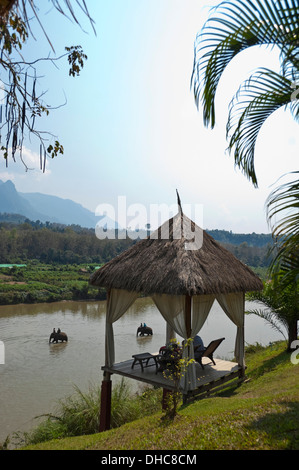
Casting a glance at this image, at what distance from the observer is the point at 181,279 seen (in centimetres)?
537

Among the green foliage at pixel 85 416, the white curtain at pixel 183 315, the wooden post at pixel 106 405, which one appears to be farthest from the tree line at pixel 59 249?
the white curtain at pixel 183 315

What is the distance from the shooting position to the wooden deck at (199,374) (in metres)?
5.70

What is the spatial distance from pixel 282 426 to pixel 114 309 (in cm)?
377

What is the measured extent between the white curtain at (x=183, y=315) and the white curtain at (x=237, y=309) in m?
0.50

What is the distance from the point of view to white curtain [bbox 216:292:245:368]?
650 centimetres

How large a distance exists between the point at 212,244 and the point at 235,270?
2.02 ft

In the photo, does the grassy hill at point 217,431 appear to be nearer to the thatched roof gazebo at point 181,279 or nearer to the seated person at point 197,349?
the seated person at point 197,349

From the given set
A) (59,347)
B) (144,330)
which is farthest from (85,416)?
(144,330)

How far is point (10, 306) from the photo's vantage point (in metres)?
24.9

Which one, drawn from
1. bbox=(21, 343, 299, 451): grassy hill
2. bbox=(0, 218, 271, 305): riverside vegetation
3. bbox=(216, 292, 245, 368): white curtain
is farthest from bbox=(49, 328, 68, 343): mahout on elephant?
bbox=(0, 218, 271, 305): riverside vegetation

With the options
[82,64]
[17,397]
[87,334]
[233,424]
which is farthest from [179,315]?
[87,334]

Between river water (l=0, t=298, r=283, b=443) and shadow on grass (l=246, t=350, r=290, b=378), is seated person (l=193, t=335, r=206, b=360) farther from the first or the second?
river water (l=0, t=298, r=283, b=443)

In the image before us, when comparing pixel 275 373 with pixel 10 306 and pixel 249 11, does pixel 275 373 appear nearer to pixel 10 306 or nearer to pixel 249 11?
pixel 249 11

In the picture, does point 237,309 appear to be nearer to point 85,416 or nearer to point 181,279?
point 181,279
